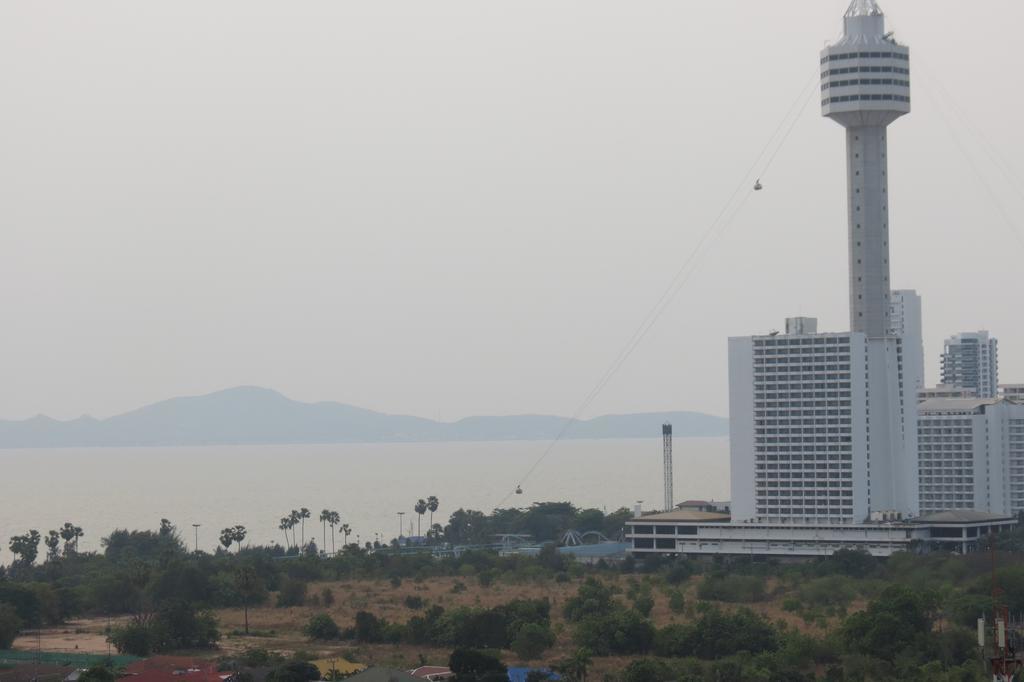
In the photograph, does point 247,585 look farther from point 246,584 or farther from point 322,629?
point 322,629

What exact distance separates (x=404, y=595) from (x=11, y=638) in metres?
24.1

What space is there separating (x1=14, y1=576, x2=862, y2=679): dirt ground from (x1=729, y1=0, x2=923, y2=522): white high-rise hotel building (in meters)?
14.6

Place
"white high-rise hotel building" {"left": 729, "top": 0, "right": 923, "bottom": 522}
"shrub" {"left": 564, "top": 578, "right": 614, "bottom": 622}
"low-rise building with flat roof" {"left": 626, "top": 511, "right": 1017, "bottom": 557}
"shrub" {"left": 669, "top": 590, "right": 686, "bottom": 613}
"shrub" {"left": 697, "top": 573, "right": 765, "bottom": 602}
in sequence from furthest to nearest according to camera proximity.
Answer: "white high-rise hotel building" {"left": 729, "top": 0, "right": 923, "bottom": 522} → "low-rise building with flat roof" {"left": 626, "top": 511, "right": 1017, "bottom": 557} → "shrub" {"left": 697, "top": 573, "right": 765, "bottom": 602} → "shrub" {"left": 669, "top": 590, "right": 686, "bottom": 613} → "shrub" {"left": 564, "top": 578, "right": 614, "bottom": 622}


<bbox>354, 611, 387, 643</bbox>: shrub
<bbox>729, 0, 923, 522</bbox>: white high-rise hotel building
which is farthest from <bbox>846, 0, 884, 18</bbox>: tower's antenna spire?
<bbox>354, 611, 387, 643</bbox>: shrub

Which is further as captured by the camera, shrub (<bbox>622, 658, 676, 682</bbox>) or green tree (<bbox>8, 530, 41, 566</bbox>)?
green tree (<bbox>8, 530, 41, 566</bbox>)

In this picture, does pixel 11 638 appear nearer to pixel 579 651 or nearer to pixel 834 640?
pixel 579 651

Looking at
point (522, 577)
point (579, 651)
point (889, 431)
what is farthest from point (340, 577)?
point (579, 651)

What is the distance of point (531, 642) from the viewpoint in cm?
6606

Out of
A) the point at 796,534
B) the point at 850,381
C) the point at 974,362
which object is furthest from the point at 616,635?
the point at 974,362

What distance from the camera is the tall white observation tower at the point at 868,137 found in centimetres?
10681

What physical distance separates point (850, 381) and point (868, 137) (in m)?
16.5

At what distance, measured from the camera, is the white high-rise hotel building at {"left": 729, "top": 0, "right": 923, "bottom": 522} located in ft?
347

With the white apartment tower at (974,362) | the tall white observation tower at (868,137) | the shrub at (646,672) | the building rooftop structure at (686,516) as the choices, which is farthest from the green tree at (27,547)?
the white apartment tower at (974,362)

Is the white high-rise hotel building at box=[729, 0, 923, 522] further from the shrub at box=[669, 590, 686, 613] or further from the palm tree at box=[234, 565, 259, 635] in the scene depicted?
the palm tree at box=[234, 565, 259, 635]
